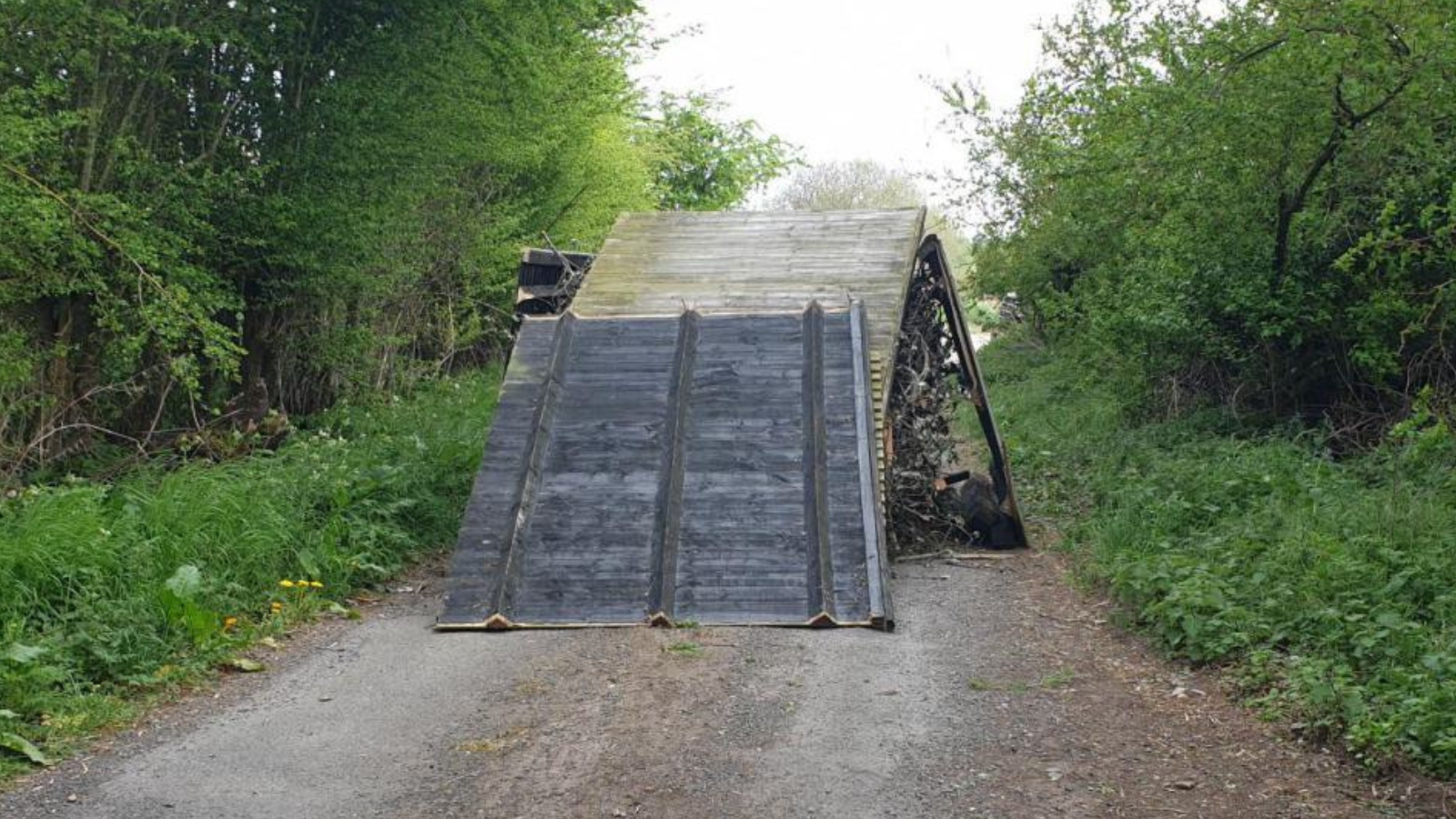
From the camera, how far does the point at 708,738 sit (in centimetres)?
593

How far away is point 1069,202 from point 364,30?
861 cm

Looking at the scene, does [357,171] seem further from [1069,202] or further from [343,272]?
[1069,202]

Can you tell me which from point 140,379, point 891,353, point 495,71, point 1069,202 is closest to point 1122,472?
point 891,353

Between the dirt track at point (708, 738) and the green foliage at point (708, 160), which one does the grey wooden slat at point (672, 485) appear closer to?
the dirt track at point (708, 738)

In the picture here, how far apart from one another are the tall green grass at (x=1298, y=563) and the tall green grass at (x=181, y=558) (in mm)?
4994

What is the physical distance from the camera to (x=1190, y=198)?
12.9 metres

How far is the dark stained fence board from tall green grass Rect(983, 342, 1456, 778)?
1882 mm

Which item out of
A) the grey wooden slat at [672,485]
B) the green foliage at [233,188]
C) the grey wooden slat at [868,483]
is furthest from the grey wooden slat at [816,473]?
the green foliage at [233,188]

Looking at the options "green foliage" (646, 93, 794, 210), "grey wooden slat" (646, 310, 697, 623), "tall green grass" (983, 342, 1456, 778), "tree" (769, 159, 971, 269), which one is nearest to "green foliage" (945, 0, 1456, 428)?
"tall green grass" (983, 342, 1456, 778)

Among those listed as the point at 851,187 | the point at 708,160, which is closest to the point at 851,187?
the point at 851,187

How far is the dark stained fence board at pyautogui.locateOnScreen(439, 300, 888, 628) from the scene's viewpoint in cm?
827

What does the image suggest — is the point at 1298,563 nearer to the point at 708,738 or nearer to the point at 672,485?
the point at 672,485

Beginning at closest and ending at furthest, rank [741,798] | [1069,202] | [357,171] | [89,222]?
[741,798]
[89,222]
[357,171]
[1069,202]

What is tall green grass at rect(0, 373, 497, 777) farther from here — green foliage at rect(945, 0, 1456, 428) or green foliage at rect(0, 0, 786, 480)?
green foliage at rect(945, 0, 1456, 428)
